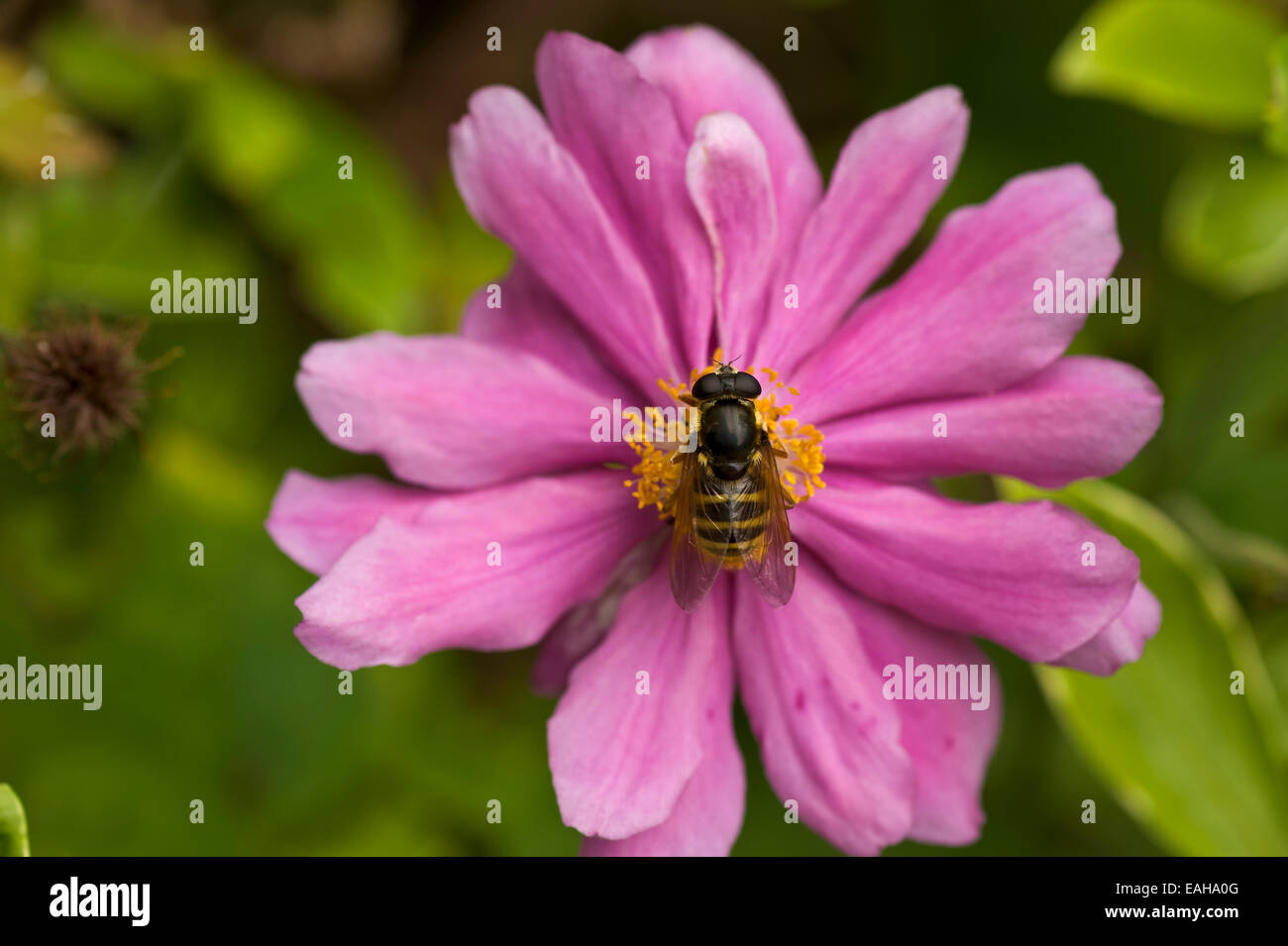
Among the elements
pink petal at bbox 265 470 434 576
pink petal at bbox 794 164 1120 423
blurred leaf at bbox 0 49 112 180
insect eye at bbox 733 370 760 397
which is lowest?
pink petal at bbox 265 470 434 576

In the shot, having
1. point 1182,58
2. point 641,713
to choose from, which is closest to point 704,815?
point 641,713

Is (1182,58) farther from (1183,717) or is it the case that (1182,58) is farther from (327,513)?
(327,513)

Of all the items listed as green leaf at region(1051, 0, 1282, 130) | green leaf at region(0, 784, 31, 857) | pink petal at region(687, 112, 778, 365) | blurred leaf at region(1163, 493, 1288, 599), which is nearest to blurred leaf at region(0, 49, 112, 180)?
green leaf at region(0, 784, 31, 857)

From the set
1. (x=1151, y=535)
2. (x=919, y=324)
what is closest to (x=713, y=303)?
(x=919, y=324)

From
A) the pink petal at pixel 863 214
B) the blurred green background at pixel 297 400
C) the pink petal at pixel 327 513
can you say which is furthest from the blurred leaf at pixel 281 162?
the pink petal at pixel 863 214

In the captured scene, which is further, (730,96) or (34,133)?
(34,133)

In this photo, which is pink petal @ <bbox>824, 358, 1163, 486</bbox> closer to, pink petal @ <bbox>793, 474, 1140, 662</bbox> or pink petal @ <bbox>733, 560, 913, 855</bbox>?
pink petal @ <bbox>793, 474, 1140, 662</bbox>
